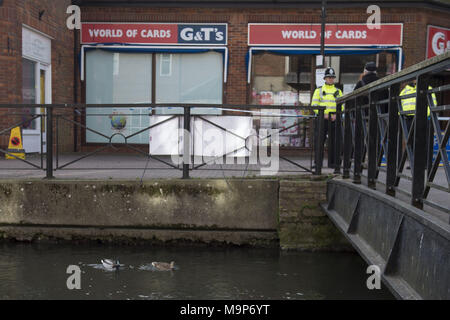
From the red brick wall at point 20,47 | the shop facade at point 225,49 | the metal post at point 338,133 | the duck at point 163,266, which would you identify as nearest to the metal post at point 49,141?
the duck at point 163,266

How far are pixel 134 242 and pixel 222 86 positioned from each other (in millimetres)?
7721

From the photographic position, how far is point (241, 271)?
629cm

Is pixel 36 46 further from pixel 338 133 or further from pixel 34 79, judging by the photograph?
pixel 338 133

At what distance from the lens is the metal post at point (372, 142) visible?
501 centimetres

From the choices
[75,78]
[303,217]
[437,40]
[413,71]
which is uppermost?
[437,40]

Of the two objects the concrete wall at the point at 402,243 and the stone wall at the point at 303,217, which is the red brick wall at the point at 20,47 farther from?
the concrete wall at the point at 402,243

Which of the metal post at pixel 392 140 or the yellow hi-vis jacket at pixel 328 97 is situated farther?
the yellow hi-vis jacket at pixel 328 97

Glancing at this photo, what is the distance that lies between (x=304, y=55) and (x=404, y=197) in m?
10.4

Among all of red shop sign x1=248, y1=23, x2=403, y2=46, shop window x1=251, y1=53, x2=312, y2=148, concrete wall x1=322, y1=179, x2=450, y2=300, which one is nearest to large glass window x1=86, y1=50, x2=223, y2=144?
shop window x1=251, y1=53, x2=312, y2=148

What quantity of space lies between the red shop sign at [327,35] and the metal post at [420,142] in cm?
1066

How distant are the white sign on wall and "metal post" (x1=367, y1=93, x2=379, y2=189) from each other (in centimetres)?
950

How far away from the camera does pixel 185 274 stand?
607 centimetres

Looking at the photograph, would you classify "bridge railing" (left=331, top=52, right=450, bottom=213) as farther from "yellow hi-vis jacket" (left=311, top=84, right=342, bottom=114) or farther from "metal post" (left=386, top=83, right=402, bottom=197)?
"yellow hi-vis jacket" (left=311, top=84, right=342, bottom=114)

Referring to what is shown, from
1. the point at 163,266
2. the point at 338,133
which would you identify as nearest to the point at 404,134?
the point at 163,266
